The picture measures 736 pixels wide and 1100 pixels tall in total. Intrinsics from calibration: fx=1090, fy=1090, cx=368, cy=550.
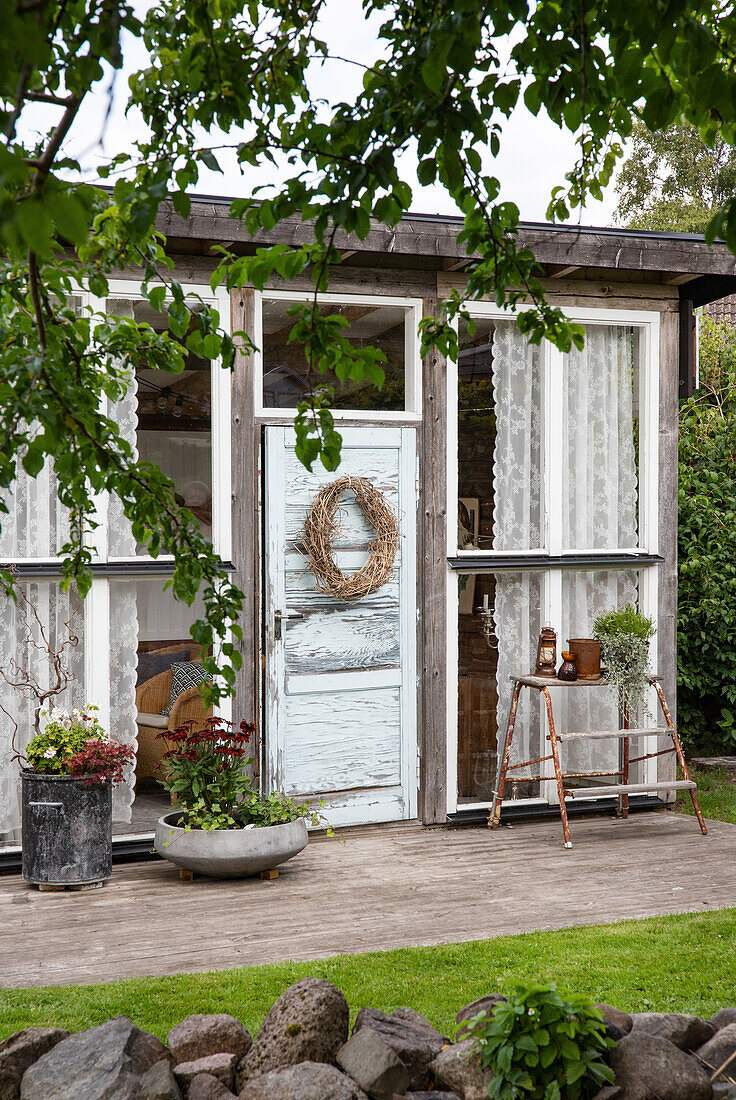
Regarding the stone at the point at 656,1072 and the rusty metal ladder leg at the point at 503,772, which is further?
the rusty metal ladder leg at the point at 503,772

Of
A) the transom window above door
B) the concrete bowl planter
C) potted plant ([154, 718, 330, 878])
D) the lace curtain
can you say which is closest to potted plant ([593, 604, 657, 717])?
the lace curtain

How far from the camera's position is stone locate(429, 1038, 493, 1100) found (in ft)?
7.10

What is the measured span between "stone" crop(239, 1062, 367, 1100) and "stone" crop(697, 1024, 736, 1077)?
754 mm

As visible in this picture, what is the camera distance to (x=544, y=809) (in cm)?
600

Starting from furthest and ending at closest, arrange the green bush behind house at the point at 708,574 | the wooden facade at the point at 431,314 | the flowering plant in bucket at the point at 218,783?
the green bush behind house at the point at 708,574, the wooden facade at the point at 431,314, the flowering plant in bucket at the point at 218,783

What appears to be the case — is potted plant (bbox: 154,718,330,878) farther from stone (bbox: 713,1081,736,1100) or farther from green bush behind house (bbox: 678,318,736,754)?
green bush behind house (bbox: 678,318,736,754)

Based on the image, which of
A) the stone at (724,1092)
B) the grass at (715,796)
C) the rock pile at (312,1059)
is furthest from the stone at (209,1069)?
the grass at (715,796)

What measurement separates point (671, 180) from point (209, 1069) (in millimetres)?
19461

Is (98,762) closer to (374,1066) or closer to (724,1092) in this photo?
(374,1066)

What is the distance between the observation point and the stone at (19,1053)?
2.26m

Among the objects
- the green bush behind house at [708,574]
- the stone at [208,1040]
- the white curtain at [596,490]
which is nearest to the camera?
the stone at [208,1040]

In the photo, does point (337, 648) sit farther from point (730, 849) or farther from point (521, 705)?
point (730, 849)

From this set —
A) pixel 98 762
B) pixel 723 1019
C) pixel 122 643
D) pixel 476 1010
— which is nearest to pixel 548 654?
pixel 122 643

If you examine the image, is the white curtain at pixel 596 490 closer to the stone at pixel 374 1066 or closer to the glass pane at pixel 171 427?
the glass pane at pixel 171 427
